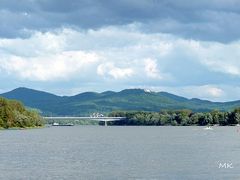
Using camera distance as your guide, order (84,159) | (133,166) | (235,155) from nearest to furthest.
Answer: (133,166), (84,159), (235,155)

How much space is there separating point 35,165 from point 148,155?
24.8 metres

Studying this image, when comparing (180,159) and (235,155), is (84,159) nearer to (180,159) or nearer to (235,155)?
(180,159)

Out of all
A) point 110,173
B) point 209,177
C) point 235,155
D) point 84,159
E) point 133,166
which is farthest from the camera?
point 235,155

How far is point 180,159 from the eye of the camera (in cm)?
9656

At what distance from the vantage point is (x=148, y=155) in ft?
345

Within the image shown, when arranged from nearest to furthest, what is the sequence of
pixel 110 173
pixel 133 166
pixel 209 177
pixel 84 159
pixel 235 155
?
pixel 209 177 < pixel 110 173 < pixel 133 166 < pixel 84 159 < pixel 235 155

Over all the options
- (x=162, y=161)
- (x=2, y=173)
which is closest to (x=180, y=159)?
(x=162, y=161)

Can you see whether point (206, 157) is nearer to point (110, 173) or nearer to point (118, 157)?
point (118, 157)

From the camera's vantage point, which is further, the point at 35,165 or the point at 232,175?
the point at 35,165

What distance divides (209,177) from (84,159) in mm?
30268

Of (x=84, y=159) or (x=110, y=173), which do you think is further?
(x=84, y=159)

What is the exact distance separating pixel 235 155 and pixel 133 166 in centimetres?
2677

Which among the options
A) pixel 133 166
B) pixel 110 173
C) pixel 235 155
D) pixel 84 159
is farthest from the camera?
pixel 235 155

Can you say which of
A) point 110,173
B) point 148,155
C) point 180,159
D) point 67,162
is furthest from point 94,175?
point 148,155
